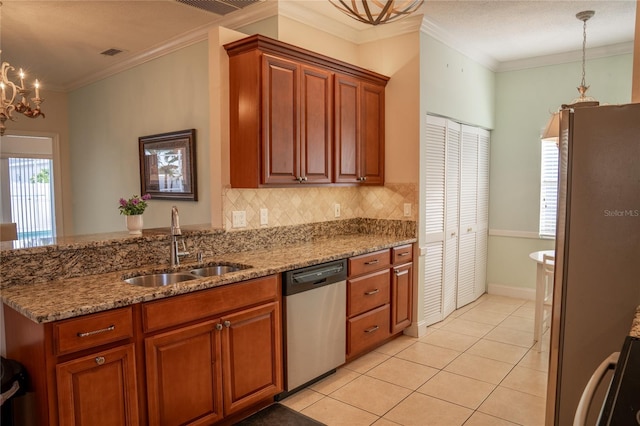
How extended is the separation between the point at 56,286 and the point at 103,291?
32 cm

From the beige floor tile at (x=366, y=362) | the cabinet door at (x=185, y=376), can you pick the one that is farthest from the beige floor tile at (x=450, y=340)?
the cabinet door at (x=185, y=376)

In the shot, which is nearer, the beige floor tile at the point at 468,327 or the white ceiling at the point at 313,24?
the white ceiling at the point at 313,24

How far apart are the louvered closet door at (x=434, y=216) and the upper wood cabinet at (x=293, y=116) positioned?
67cm

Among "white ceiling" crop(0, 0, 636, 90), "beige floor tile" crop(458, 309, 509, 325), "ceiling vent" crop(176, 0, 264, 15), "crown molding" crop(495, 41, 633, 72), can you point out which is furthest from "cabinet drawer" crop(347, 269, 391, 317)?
"crown molding" crop(495, 41, 633, 72)

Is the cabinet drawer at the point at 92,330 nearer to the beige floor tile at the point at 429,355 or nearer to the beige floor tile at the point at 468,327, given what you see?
the beige floor tile at the point at 429,355

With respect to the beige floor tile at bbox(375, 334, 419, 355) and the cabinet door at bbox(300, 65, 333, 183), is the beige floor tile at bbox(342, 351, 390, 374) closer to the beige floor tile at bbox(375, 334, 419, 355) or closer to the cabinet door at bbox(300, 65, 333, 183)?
the beige floor tile at bbox(375, 334, 419, 355)

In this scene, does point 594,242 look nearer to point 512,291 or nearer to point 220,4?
point 220,4

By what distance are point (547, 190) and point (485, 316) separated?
1690 millimetres

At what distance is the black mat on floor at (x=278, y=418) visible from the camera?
259 centimetres

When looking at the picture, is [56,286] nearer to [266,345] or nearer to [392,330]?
[266,345]

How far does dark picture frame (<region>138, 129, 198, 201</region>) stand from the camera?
14.0 feet

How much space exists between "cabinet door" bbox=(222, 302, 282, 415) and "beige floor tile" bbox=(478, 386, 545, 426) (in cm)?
135

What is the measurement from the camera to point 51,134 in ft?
20.1

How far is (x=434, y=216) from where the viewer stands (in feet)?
14.0
